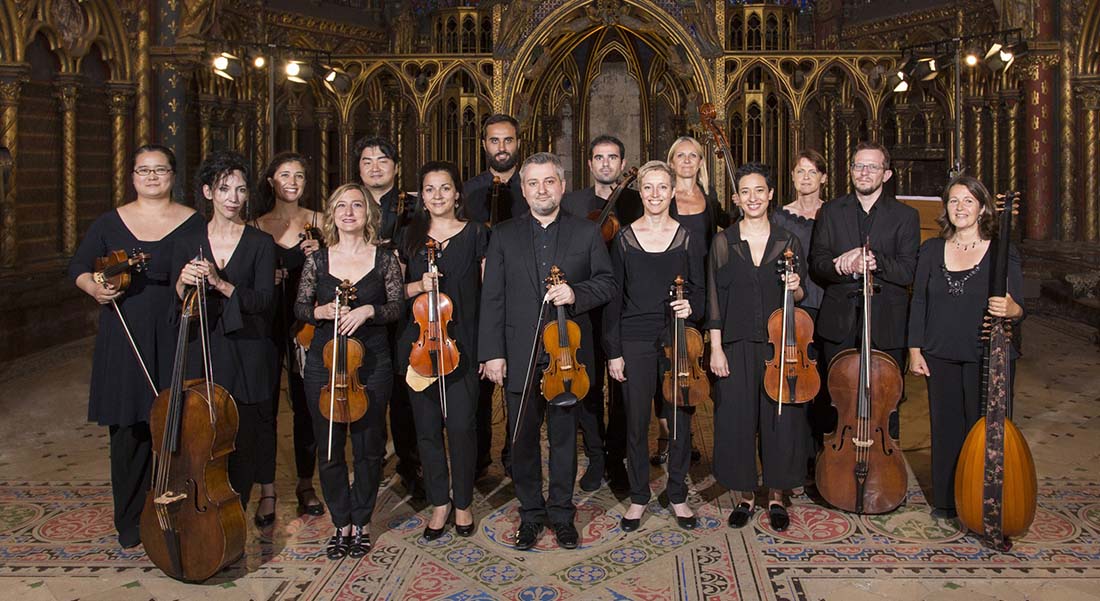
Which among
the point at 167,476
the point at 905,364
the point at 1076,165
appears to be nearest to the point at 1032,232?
the point at 1076,165

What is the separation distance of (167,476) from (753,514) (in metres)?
2.52

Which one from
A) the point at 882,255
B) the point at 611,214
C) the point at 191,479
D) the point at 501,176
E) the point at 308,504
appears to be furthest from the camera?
the point at 501,176

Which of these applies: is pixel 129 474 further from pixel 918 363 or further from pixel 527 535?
pixel 918 363

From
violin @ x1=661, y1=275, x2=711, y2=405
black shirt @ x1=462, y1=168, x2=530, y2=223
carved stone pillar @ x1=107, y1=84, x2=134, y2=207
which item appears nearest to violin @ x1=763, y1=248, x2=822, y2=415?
violin @ x1=661, y1=275, x2=711, y2=405

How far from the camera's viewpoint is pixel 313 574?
12.3 feet

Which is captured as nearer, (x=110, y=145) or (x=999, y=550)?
(x=999, y=550)

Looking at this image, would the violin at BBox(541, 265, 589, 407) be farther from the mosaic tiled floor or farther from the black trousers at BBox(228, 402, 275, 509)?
the black trousers at BBox(228, 402, 275, 509)

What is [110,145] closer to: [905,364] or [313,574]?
[313,574]

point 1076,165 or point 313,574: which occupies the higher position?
point 1076,165

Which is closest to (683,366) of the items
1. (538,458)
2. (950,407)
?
(538,458)

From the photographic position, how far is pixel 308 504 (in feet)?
14.5

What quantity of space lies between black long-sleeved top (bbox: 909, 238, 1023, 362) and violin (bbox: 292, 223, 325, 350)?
8.57ft

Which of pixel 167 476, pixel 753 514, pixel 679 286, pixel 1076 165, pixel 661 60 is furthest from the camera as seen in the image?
pixel 661 60

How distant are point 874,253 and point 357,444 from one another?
7.87 feet
